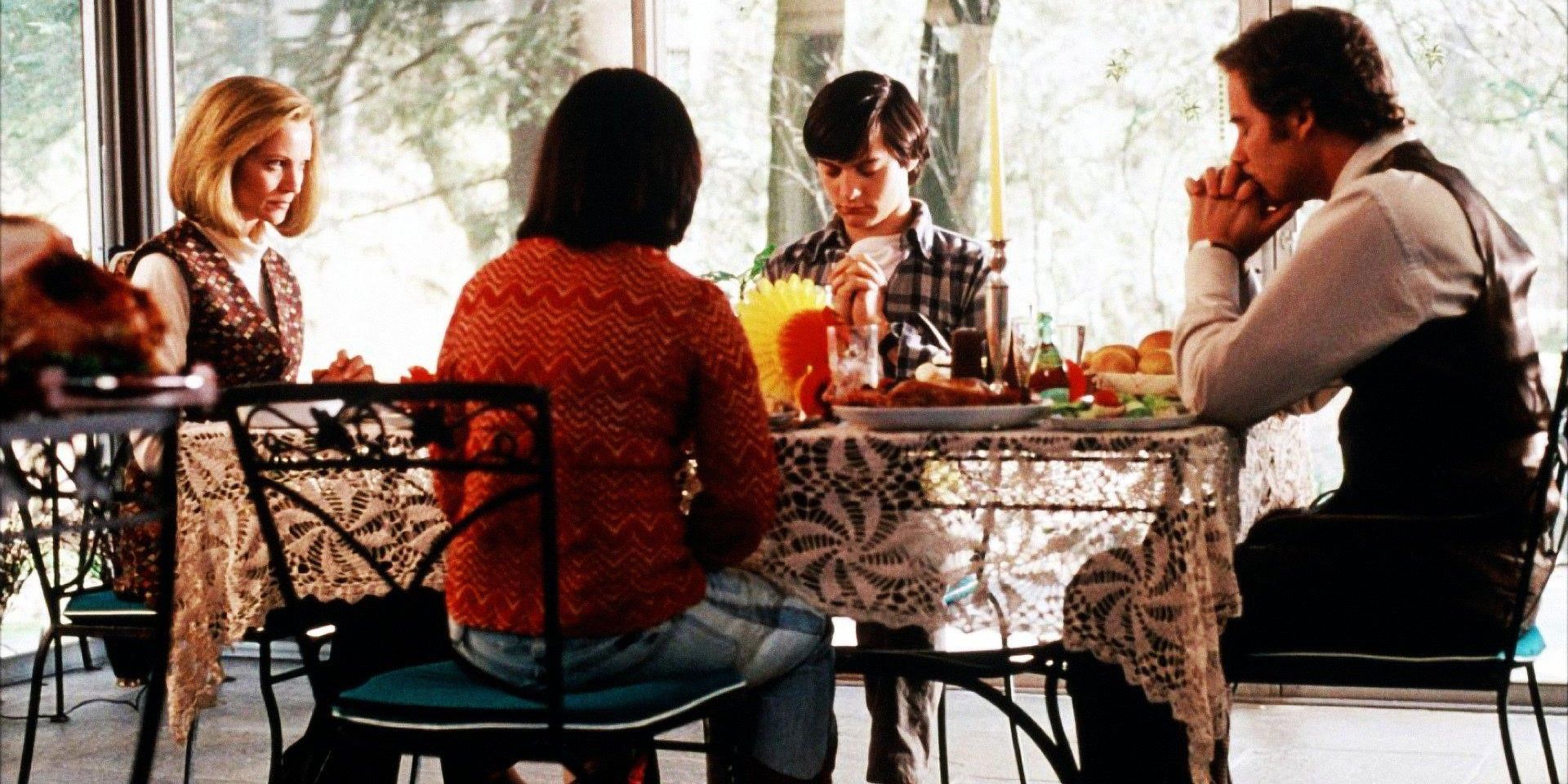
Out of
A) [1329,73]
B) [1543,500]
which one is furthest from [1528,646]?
[1329,73]

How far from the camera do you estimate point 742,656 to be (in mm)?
2031

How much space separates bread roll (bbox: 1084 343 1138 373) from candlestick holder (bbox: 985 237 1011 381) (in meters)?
→ 0.16

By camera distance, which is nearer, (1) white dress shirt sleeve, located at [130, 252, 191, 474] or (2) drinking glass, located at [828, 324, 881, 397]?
(2) drinking glass, located at [828, 324, 881, 397]

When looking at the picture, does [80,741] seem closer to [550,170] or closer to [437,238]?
[437,238]

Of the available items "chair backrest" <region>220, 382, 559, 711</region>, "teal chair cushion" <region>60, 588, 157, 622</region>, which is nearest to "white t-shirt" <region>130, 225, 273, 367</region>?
"teal chair cushion" <region>60, 588, 157, 622</region>

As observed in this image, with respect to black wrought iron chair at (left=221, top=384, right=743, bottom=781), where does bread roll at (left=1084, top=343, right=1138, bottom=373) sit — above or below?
above

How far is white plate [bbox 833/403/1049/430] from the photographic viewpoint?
209 cm

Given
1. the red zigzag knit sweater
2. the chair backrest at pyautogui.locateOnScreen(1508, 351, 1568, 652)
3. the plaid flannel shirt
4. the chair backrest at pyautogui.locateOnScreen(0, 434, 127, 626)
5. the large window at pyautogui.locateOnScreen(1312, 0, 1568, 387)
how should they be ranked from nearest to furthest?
the chair backrest at pyautogui.locateOnScreen(0, 434, 127, 626)
the red zigzag knit sweater
the chair backrest at pyautogui.locateOnScreen(1508, 351, 1568, 652)
the plaid flannel shirt
the large window at pyautogui.locateOnScreen(1312, 0, 1568, 387)

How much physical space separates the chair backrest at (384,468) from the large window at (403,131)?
2.17m

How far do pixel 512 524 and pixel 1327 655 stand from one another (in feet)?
3.31

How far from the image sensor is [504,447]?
194 centimetres

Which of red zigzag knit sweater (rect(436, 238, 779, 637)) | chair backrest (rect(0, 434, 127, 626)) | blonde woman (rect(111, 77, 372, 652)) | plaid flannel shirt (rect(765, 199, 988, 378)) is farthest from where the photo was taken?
plaid flannel shirt (rect(765, 199, 988, 378))

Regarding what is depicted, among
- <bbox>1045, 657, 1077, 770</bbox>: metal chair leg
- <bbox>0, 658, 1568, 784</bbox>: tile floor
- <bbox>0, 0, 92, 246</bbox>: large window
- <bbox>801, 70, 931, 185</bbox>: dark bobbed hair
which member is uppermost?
<bbox>0, 0, 92, 246</bbox>: large window

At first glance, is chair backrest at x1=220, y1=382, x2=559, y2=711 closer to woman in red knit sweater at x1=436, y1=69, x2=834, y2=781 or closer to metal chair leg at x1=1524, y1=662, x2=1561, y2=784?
woman in red knit sweater at x1=436, y1=69, x2=834, y2=781
